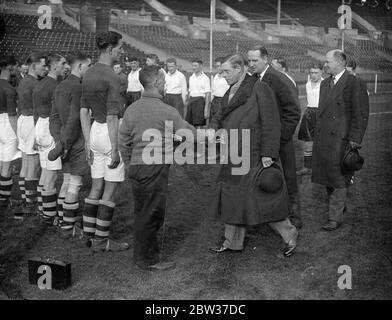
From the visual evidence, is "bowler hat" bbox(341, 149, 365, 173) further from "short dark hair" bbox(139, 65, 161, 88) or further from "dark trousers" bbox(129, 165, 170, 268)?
"short dark hair" bbox(139, 65, 161, 88)

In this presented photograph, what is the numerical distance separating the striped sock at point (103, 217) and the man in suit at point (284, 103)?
5.27 ft

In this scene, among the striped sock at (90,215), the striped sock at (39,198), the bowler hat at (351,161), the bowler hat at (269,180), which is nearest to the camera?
the bowler hat at (269,180)

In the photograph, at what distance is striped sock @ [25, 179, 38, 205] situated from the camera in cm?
573

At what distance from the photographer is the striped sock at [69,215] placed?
4805mm

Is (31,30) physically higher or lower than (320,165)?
higher

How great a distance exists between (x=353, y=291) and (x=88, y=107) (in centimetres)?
261

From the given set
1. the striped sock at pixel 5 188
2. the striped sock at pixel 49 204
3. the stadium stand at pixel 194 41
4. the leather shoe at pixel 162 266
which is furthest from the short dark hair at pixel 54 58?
the stadium stand at pixel 194 41

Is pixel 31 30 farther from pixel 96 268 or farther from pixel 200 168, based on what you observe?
pixel 96 268

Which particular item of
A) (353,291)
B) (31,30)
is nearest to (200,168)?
(353,291)

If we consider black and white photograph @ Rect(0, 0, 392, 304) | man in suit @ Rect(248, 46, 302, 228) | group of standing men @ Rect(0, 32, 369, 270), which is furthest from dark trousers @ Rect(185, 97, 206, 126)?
man in suit @ Rect(248, 46, 302, 228)

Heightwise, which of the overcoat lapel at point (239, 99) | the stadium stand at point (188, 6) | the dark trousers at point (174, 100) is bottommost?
the dark trousers at point (174, 100)

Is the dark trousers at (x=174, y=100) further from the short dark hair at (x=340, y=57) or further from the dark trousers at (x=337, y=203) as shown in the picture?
the dark trousers at (x=337, y=203)

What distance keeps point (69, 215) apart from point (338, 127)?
265 centimetres

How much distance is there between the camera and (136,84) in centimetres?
1022
